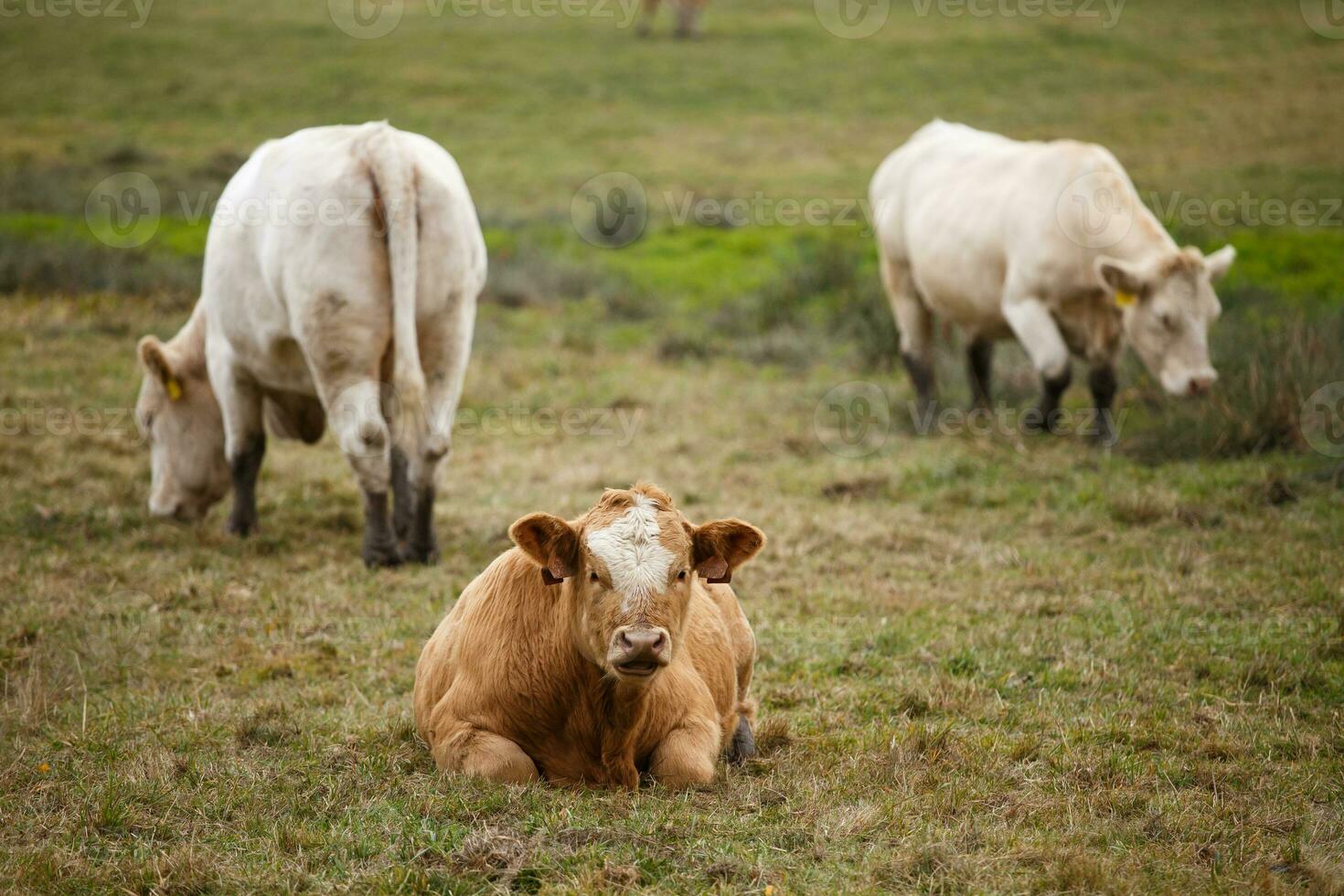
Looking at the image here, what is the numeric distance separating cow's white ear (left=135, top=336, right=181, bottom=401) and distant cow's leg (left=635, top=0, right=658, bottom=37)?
37613mm

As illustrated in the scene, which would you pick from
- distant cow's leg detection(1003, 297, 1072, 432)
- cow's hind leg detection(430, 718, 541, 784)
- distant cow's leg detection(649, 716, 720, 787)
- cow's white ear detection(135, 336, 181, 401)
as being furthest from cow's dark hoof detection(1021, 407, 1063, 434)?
cow's hind leg detection(430, 718, 541, 784)

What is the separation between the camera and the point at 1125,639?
19.4ft

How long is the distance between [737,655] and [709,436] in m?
5.30

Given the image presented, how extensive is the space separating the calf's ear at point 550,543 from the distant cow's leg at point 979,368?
7716 mm

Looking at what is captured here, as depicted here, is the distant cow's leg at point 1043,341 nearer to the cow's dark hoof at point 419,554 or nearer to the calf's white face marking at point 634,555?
the cow's dark hoof at point 419,554

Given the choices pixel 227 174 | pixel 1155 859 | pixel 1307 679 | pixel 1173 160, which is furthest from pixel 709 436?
pixel 1173 160

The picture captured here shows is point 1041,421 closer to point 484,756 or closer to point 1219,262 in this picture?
point 1219,262

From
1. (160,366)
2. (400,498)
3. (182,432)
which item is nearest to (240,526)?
(182,432)

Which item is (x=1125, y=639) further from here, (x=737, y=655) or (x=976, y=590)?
(x=737, y=655)

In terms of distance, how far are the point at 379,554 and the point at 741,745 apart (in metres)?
3.25

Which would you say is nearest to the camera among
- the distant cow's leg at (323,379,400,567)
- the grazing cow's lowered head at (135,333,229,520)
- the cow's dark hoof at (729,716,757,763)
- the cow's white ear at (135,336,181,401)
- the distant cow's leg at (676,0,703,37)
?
the cow's dark hoof at (729,716,757,763)

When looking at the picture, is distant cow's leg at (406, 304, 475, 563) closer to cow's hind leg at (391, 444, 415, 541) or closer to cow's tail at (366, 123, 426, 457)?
cow's hind leg at (391, 444, 415, 541)

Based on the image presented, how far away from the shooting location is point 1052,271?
9734 mm

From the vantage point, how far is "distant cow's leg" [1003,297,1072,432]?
974 centimetres
